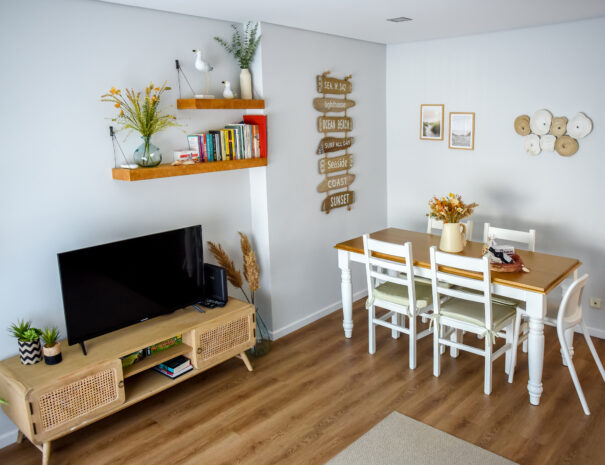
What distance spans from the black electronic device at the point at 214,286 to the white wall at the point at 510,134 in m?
2.28

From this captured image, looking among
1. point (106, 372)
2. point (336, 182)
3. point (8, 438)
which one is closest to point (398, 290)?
point (336, 182)

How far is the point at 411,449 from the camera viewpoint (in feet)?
9.41

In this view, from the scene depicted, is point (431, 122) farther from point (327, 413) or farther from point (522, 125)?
point (327, 413)

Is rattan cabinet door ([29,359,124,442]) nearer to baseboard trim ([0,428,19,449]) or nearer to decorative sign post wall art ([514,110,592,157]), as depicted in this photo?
baseboard trim ([0,428,19,449])

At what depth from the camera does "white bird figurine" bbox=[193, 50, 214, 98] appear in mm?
3418

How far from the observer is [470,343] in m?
4.05

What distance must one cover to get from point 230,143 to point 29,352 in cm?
180

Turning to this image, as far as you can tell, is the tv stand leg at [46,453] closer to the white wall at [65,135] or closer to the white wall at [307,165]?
the white wall at [65,135]

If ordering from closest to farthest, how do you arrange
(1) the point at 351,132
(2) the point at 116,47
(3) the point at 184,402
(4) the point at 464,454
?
(4) the point at 464,454 < (2) the point at 116,47 < (3) the point at 184,402 < (1) the point at 351,132

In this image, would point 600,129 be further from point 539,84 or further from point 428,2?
point 428,2

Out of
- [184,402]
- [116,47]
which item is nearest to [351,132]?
[116,47]

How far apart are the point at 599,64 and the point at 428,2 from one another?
1555 millimetres

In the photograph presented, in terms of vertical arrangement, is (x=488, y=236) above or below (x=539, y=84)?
below

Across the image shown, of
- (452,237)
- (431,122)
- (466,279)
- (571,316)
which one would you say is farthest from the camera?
(431,122)
